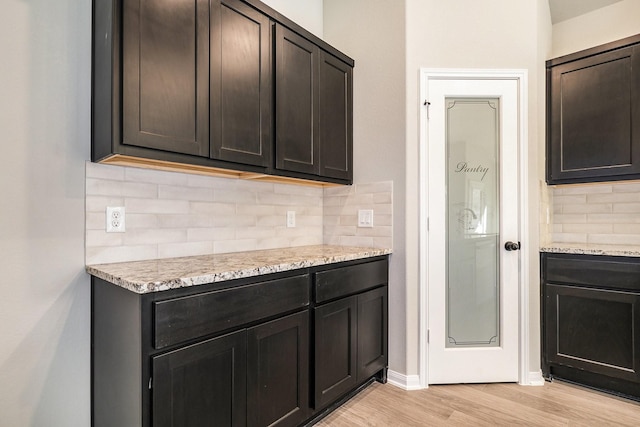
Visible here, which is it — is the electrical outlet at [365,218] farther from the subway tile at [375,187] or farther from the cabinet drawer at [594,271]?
the cabinet drawer at [594,271]

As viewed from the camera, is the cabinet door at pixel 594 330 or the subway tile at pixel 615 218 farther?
the subway tile at pixel 615 218

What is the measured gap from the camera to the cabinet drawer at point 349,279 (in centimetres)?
185

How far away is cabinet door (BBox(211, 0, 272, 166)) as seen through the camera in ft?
5.43

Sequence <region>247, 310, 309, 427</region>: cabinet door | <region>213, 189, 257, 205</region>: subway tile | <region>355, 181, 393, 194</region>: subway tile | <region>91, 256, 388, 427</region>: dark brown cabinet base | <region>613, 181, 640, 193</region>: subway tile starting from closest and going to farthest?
<region>91, 256, 388, 427</region>: dark brown cabinet base, <region>247, 310, 309, 427</region>: cabinet door, <region>213, 189, 257, 205</region>: subway tile, <region>355, 181, 393, 194</region>: subway tile, <region>613, 181, 640, 193</region>: subway tile

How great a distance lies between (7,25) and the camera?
136cm

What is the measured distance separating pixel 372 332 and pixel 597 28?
9.79 feet

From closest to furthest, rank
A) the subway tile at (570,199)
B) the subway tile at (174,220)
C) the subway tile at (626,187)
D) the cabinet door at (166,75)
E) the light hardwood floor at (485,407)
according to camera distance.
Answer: the cabinet door at (166,75) → the subway tile at (174,220) → the light hardwood floor at (485,407) → the subway tile at (626,187) → the subway tile at (570,199)

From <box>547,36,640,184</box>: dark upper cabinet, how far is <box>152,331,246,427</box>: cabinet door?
2.57 meters

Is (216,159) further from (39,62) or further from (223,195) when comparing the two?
(39,62)

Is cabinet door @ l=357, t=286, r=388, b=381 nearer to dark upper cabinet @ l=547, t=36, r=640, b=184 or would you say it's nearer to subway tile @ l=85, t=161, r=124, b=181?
subway tile @ l=85, t=161, r=124, b=181

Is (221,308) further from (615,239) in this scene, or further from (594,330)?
(615,239)

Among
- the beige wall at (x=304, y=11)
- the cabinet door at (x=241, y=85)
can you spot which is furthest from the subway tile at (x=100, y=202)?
the beige wall at (x=304, y=11)

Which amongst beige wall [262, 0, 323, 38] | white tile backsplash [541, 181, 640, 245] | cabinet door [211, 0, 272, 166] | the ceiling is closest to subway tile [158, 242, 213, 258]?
cabinet door [211, 0, 272, 166]

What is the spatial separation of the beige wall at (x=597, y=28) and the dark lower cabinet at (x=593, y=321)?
179cm
